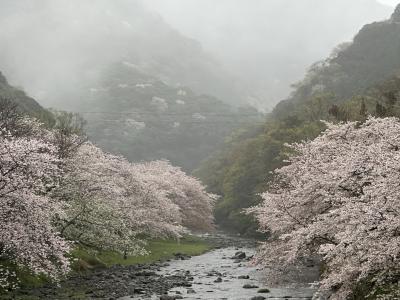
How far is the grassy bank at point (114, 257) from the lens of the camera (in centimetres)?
3077

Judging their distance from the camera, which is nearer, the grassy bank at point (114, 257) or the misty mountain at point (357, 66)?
the grassy bank at point (114, 257)

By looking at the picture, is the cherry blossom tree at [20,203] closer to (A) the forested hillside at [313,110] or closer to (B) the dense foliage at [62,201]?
(B) the dense foliage at [62,201]

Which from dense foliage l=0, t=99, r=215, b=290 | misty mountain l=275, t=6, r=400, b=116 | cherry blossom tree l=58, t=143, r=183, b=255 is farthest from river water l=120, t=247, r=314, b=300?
misty mountain l=275, t=6, r=400, b=116

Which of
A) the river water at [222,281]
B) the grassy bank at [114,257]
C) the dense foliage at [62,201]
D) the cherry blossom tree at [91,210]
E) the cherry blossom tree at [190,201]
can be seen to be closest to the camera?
the dense foliage at [62,201]

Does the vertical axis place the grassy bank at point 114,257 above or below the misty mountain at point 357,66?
below

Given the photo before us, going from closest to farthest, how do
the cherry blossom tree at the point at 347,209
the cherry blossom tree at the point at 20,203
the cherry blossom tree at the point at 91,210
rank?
the cherry blossom tree at the point at 347,209 → the cherry blossom tree at the point at 20,203 → the cherry blossom tree at the point at 91,210

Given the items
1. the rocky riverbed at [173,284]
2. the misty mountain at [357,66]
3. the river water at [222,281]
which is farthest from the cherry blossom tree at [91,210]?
the misty mountain at [357,66]

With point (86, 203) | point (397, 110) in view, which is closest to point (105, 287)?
point (86, 203)

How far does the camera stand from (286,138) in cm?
8550

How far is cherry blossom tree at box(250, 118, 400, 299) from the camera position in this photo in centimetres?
1681

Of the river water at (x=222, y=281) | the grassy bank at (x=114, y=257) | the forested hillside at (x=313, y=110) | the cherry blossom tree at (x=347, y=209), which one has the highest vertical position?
the forested hillside at (x=313, y=110)

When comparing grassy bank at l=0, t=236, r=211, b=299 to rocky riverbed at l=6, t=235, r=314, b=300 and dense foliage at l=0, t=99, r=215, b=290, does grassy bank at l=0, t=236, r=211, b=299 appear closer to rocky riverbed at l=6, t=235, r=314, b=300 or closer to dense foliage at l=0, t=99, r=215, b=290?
dense foliage at l=0, t=99, r=215, b=290

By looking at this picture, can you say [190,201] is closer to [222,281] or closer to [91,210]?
[91,210]

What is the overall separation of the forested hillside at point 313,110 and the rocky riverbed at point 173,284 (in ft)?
66.7
